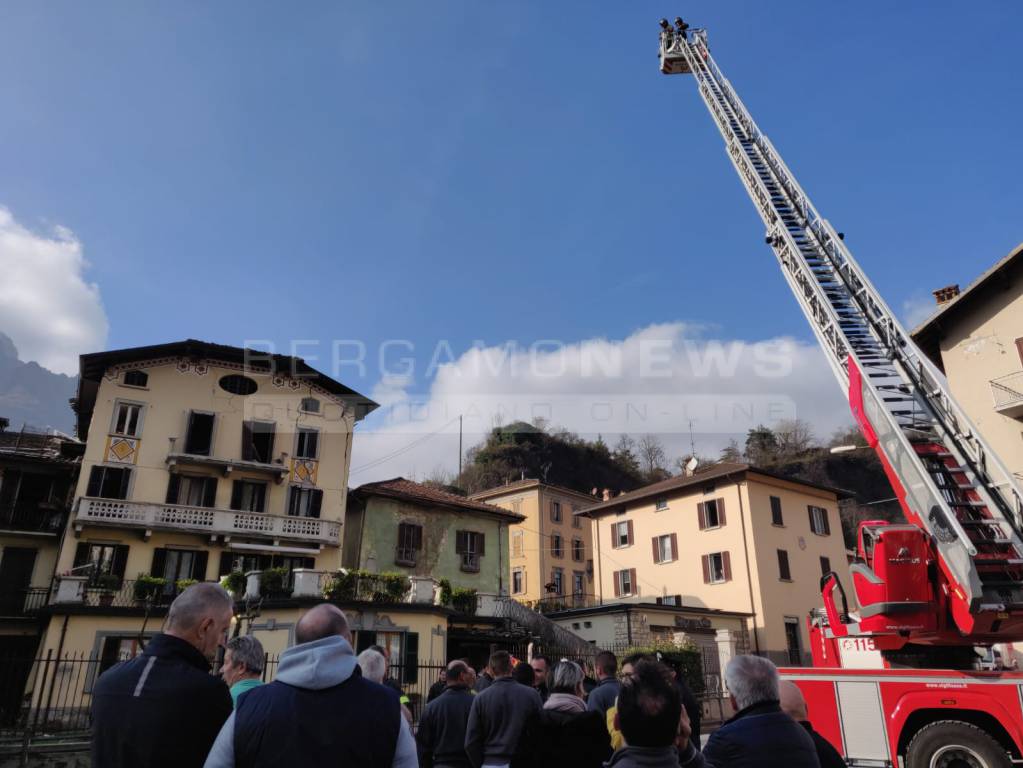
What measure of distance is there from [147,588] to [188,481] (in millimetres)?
5049

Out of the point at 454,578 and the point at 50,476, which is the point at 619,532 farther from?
the point at 50,476

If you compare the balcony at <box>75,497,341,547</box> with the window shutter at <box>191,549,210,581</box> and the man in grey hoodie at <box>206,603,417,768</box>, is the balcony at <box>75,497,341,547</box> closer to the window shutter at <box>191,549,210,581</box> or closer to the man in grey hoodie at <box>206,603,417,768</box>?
the window shutter at <box>191,549,210,581</box>

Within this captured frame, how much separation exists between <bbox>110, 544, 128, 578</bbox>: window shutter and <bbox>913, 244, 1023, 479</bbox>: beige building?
96.9ft

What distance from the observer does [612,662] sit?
700cm

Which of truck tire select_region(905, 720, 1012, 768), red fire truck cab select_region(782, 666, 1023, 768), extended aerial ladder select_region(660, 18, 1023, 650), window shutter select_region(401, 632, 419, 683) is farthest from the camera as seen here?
window shutter select_region(401, 632, 419, 683)

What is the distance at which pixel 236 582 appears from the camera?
23.9m

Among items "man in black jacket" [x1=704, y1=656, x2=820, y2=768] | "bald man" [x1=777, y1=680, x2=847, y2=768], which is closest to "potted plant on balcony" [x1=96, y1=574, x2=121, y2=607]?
"bald man" [x1=777, y1=680, x2=847, y2=768]

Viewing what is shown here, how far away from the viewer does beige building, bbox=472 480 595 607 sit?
4969cm

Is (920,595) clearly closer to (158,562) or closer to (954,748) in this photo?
(954,748)

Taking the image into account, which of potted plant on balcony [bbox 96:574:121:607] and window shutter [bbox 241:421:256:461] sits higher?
window shutter [bbox 241:421:256:461]

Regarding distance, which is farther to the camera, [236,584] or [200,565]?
[200,565]

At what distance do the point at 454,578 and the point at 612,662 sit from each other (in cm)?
2551

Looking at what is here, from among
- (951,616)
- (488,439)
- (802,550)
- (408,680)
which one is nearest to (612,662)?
(951,616)

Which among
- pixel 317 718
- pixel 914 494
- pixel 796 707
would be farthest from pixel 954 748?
pixel 317 718
